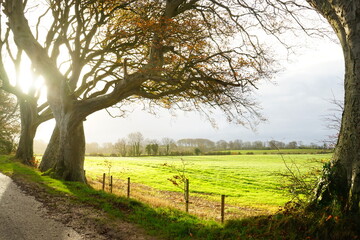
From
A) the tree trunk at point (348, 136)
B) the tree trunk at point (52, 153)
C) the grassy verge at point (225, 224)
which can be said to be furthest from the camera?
the tree trunk at point (52, 153)

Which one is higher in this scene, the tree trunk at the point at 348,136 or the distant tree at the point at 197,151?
the tree trunk at the point at 348,136

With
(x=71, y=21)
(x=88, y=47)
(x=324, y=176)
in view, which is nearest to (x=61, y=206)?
(x=324, y=176)

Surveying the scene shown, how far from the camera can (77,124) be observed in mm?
15383

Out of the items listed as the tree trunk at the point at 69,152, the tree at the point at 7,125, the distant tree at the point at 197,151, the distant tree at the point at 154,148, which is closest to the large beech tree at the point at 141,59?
the tree trunk at the point at 69,152

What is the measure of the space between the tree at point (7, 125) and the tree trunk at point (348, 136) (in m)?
31.3

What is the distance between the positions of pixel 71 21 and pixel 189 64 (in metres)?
10.9

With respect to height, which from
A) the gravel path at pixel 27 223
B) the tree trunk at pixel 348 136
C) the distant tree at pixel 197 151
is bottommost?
the gravel path at pixel 27 223

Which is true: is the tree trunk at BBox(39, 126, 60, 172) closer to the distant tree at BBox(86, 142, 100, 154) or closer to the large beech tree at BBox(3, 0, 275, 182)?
the large beech tree at BBox(3, 0, 275, 182)

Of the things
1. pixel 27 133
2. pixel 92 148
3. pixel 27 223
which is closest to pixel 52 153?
pixel 27 133

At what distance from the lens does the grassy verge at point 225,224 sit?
545 cm

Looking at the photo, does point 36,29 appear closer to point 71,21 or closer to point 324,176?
point 71,21

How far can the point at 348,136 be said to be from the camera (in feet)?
19.5

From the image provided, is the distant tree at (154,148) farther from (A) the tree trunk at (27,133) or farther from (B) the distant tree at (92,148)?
(A) the tree trunk at (27,133)

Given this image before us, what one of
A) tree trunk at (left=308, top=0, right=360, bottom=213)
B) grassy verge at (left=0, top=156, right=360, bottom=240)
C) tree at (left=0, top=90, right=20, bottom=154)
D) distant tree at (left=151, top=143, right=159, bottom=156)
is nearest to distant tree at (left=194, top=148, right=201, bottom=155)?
distant tree at (left=151, top=143, right=159, bottom=156)
